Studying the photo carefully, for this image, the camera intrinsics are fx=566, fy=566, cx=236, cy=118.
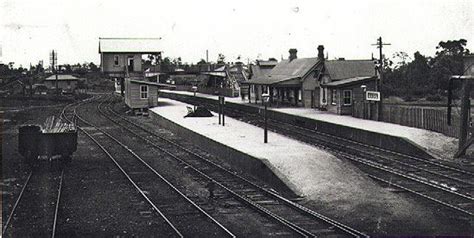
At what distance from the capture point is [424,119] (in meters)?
29.1

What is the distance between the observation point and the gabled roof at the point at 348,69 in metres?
44.1

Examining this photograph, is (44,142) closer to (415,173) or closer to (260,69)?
(415,173)

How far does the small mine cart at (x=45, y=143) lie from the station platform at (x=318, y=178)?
6.11 metres

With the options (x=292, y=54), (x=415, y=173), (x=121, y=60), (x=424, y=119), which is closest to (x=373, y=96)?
(x=424, y=119)

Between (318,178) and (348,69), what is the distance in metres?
29.4

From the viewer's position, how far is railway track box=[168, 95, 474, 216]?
51.8ft

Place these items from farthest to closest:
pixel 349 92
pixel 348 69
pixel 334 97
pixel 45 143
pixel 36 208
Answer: pixel 348 69, pixel 334 97, pixel 349 92, pixel 45 143, pixel 36 208

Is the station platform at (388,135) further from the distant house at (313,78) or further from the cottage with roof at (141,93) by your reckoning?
the cottage with roof at (141,93)

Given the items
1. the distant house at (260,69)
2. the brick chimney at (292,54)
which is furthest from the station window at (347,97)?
the distant house at (260,69)

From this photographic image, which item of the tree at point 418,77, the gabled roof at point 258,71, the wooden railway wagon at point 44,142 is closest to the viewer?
the wooden railway wagon at point 44,142

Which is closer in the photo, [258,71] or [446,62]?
[258,71]

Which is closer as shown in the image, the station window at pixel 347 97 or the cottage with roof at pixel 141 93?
the station window at pixel 347 97

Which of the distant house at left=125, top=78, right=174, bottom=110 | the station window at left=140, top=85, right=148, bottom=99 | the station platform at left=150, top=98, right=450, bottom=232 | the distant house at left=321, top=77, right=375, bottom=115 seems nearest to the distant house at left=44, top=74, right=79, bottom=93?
the distant house at left=125, top=78, right=174, bottom=110

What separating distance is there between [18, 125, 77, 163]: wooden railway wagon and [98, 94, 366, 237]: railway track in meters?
4.52
